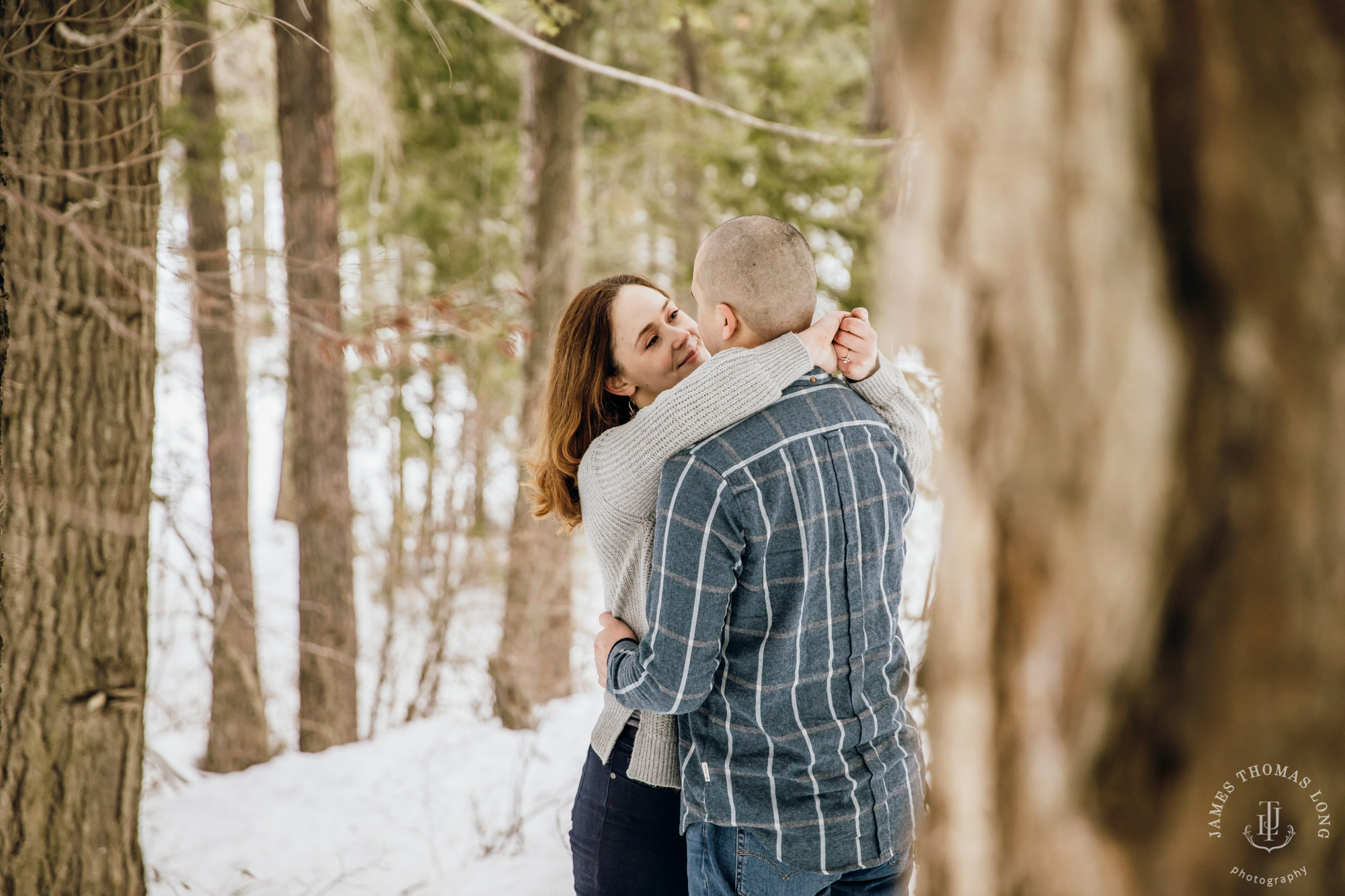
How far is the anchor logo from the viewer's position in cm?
49

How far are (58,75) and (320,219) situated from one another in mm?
3510

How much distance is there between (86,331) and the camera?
2.57 metres

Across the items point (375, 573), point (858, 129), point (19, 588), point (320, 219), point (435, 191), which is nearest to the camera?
point (19, 588)

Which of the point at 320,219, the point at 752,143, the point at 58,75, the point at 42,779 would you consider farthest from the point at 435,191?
the point at 42,779

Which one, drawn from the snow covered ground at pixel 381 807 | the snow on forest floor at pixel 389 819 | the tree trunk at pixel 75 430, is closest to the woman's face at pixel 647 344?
the snow covered ground at pixel 381 807

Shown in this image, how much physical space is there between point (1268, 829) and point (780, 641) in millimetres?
1103

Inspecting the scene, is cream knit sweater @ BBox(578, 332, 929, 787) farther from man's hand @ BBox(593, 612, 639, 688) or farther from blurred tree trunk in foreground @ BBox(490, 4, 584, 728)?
blurred tree trunk in foreground @ BBox(490, 4, 584, 728)

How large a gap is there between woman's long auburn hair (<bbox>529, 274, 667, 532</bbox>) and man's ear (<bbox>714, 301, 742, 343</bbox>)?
0.35 m

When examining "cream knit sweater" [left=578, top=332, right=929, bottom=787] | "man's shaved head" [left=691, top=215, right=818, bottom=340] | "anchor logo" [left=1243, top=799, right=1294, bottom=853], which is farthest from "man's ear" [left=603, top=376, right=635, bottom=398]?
"anchor logo" [left=1243, top=799, right=1294, bottom=853]

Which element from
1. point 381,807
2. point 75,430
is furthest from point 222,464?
point 75,430

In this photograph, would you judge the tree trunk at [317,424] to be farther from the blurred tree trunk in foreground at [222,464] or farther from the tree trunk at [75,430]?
the tree trunk at [75,430]

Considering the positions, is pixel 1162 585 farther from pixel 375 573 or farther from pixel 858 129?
pixel 375 573

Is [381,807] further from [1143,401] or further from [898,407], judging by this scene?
[1143,401]

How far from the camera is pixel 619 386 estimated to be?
2.03 metres
